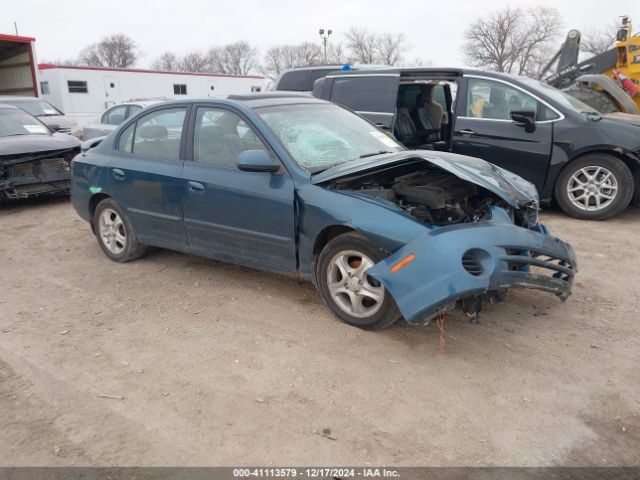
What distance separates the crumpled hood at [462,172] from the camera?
11.9ft

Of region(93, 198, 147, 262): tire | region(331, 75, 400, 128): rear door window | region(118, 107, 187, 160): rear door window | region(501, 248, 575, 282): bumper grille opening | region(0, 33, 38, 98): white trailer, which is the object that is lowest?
region(93, 198, 147, 262): tire

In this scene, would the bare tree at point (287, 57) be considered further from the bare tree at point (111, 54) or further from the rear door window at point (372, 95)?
the rear door window at point (372, 95)

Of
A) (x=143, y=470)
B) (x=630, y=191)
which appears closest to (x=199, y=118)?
(x=143, y=470)

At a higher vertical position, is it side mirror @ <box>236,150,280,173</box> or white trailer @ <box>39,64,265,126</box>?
white trailer @ <box>39,64,265,126</box>

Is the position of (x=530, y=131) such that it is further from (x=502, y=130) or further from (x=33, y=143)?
(x=33, y=143)

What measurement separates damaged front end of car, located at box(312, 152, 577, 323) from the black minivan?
8.11 ft

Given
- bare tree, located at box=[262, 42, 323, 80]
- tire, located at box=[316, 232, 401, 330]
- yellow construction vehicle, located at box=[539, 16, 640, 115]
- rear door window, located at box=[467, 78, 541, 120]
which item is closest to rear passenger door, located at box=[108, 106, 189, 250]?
tire, located at box=[316, 232, 401, 330]

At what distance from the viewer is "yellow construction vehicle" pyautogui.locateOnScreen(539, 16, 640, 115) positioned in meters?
9.12

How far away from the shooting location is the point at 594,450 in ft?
8.41

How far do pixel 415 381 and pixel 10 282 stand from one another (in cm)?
408

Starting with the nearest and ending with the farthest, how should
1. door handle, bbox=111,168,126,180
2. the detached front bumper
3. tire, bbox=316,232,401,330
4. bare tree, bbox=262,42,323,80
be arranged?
the detached front bumper, tire, bbox=316,232,401,330, door handle, bbox=111,168,126,180, bare tree, bbox=262,42,323,80

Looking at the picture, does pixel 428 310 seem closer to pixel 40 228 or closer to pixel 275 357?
pixel 275 357

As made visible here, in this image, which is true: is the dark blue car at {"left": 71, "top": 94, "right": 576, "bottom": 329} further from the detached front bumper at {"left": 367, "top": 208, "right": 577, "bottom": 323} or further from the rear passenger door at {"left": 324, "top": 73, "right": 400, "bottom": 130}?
the rear passenger door at {"left": 324, "top": 73, "right": 400, "bottom": 130}

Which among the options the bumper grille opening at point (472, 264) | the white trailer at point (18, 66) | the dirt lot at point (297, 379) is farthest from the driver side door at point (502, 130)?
the white trailer at point (18, 66)
